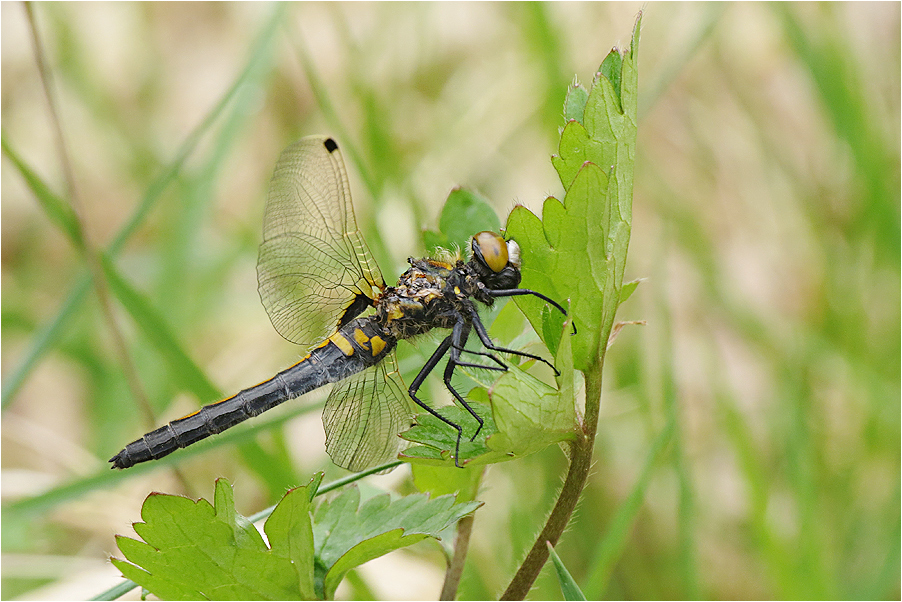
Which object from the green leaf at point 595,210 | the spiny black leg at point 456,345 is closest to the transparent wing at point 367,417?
the spiny black leg at point 456,345

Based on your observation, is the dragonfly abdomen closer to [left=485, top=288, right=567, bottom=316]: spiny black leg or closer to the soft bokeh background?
the soft bokeh background

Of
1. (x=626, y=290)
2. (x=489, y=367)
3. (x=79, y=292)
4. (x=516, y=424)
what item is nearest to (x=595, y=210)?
(x=626, y=290)

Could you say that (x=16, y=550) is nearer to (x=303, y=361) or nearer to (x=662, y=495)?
(x=303, y=361)

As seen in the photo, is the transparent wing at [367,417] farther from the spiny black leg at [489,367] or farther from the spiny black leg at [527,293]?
the spiny black leg at [527,293]

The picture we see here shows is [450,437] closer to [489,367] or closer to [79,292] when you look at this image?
[489,367]

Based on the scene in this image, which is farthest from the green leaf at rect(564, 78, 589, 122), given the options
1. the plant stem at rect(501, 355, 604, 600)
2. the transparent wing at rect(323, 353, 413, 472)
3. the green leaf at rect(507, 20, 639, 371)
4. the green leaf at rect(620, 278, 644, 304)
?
the transparent wing at rect(323, 353, 413, 472)

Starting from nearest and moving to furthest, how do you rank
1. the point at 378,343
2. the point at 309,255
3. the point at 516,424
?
1. the point at 516,424
2. the point at 378,343
3. the point at 309,255
